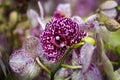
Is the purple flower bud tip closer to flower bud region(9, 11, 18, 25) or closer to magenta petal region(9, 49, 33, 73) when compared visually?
magenta petal region(9, 49, 33, 73)

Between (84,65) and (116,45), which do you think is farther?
(116,45)

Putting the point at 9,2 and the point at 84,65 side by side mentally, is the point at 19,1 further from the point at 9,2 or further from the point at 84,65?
the point at 84,65

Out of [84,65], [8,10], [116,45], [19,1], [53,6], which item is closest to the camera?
[84,65]

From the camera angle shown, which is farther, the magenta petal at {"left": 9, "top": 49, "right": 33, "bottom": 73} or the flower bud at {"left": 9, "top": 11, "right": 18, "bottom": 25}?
the flower bud at {"left": 9, "top": 11, "right": 18, "bottom": 25}

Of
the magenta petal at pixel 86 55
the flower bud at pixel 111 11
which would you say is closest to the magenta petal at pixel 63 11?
the flower bud at pixel 111 11

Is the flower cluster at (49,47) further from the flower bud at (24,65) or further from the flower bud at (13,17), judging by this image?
the flower bud at (13,17)

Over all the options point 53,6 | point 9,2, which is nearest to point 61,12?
point 9,2

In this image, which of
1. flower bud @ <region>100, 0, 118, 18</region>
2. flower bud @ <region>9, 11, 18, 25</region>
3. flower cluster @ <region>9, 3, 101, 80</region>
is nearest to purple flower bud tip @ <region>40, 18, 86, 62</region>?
flower cluster @ <region>9, 3, 101, 80</region>
